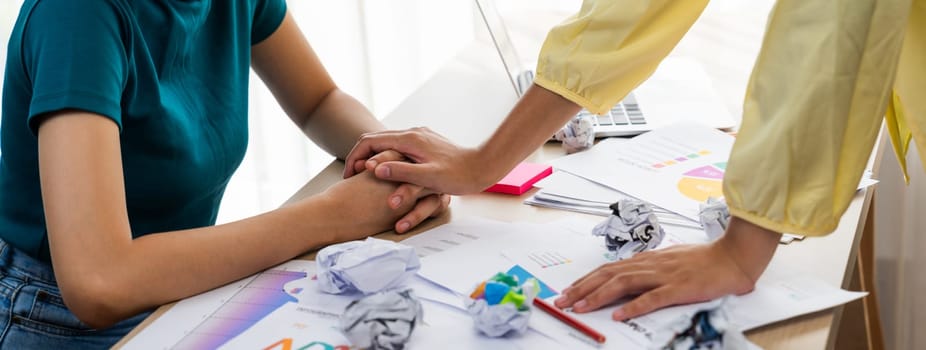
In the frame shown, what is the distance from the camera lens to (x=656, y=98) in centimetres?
138

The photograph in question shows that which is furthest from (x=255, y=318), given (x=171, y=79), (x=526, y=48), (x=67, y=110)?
(x=526, y=48)

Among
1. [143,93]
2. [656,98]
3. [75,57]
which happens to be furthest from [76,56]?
[656,98]

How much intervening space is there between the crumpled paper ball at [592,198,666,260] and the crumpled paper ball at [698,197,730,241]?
5 centimetres

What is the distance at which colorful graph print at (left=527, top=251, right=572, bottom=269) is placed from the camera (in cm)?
86

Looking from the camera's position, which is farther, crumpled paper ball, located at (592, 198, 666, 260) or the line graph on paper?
crumpled paper ball, located at (592, 198, 666, 260)

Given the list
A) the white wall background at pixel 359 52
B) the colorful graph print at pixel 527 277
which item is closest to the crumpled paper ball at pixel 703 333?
the colorful graph print at pixel 527 277

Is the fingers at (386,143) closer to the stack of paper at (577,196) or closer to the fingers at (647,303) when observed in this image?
the stack of paper at (577,196)

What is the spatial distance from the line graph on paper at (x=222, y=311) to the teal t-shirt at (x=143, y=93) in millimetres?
207

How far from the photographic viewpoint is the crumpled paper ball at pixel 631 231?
856 mm

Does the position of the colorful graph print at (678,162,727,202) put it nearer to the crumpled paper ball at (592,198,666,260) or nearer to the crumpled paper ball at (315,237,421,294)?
the crumpled paper ball at (592,198,666,260)

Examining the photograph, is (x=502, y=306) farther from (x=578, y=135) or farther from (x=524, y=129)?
(x=578, y=135)

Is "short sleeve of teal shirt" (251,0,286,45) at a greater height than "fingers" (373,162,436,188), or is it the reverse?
"short sleeve of teal shirt" (251,0,286,45)

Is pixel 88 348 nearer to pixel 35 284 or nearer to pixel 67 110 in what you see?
pixel 35 284

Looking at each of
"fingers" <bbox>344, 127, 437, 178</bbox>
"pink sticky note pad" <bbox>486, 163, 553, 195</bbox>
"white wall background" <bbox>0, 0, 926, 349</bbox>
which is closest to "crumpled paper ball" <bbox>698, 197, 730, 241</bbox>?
"pink sticky note pad" <bbox>486, 163, 553, 195</bbox>
